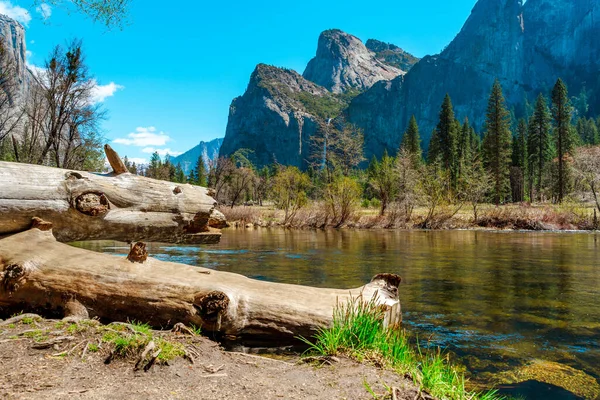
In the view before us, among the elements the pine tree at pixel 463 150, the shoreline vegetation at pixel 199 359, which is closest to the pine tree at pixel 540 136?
the pine tree at pixel 463 150

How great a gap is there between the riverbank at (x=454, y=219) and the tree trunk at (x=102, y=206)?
94.7ft

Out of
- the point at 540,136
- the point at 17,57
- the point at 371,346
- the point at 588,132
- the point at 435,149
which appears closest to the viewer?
the point at 371,346

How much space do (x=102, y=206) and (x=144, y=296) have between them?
1.52 metres

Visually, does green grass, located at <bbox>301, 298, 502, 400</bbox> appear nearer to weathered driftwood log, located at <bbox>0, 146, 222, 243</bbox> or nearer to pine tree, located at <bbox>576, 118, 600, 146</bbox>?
weathered driftwood log, located at <bbox>0, 146, 222, 243</bbox>

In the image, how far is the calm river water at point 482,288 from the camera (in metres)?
5.44

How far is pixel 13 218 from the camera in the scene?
5.00 meters

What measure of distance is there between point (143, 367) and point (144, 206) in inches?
115

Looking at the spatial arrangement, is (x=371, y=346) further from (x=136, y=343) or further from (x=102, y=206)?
(x=102, y=206)

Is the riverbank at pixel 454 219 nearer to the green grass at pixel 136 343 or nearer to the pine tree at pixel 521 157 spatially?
the green grass at pixel 136 343

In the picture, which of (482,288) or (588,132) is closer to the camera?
(482,288)

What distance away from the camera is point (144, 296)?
4598 mm

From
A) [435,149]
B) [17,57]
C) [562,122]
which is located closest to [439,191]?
[17,57]

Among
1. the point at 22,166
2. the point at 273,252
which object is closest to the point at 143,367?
the point at 22,166

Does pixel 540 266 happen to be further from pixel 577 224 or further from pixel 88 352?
pixel 577 224
